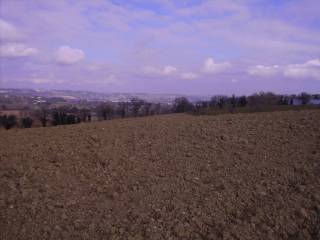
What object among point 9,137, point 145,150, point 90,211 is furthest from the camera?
point 9,137

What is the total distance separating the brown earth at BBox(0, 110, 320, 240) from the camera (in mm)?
5785

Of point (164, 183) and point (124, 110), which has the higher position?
point (124, 110)

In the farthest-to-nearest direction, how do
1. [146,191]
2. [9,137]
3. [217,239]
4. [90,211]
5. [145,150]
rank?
[9,137]
[145,150]
[146,191]
[90,211]
[217,239]

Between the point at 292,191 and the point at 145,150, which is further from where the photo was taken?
the point at 145,150

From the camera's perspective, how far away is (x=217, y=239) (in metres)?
5.46

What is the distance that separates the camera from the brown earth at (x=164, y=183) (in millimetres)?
5785

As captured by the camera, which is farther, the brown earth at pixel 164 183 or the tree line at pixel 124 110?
the tree line at pixel 124 110

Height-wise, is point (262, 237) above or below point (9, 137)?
below

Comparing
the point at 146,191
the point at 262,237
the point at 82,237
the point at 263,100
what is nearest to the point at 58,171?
the point at 146,191

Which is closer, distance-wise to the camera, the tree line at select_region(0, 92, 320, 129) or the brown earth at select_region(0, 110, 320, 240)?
the brown earth at select_region(0, 110, 320, 240)

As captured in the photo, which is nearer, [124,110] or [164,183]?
[164,183]

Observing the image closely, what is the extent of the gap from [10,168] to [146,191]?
2.64 meters

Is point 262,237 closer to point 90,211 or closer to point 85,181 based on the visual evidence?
point 90,211

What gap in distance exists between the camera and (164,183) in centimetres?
711
